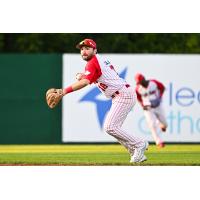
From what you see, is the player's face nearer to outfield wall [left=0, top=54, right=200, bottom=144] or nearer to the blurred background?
outfield wall [left=0, top=54, right=200, bottom=144]

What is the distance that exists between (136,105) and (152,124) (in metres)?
0.69

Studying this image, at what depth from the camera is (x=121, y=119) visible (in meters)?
14.1

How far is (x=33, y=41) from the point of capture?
3077 centimetres

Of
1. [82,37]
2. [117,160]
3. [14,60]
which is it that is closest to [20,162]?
[117,160]

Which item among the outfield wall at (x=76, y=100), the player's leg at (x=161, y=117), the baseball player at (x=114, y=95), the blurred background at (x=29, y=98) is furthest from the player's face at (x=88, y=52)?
the player's leg at (x=161, y=117)

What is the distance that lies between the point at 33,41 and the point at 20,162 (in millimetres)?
15813

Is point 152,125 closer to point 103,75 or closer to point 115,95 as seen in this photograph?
point 115,95

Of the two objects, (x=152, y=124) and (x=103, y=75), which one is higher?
(x=103, y=75)

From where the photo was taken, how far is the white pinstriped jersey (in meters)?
13.7

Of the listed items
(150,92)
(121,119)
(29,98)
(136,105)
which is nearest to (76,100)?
(29,98)

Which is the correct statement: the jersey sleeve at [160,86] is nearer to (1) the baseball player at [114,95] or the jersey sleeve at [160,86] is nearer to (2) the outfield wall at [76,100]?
(2) the outfield wall at [76,100]

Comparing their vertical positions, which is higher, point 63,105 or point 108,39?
point 108,39
